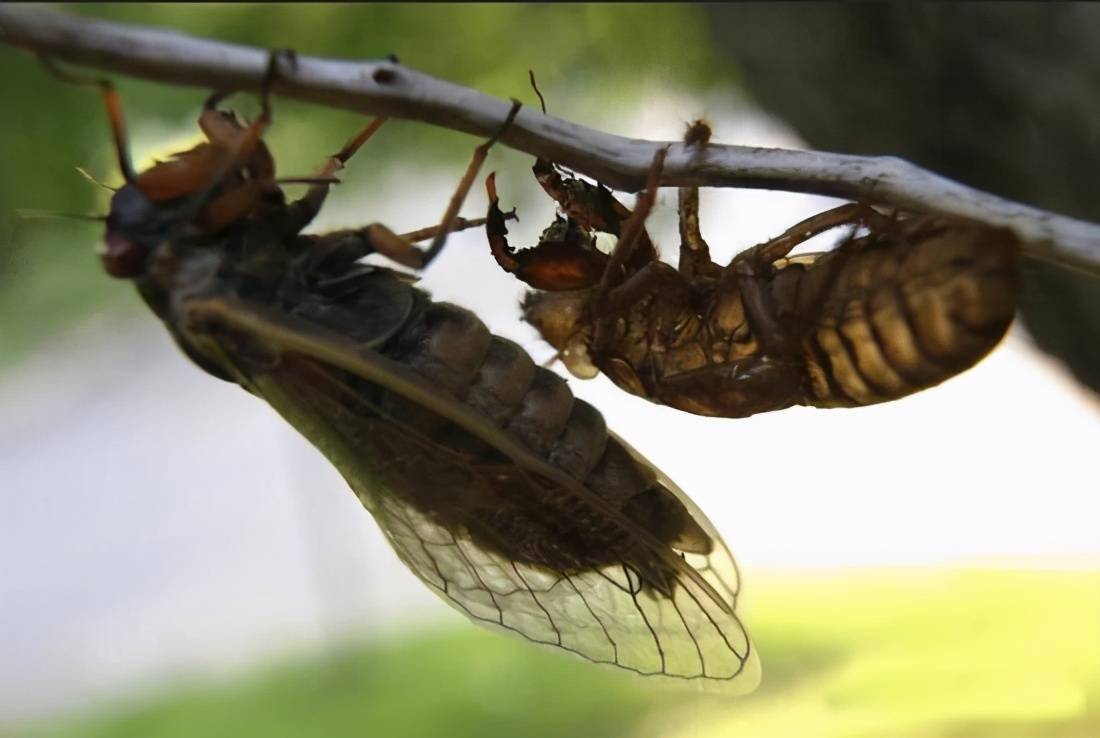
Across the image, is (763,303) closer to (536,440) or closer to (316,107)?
(536,440)

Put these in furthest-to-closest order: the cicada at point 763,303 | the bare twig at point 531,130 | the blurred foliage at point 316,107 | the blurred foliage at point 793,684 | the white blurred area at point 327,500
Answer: the white blurred area at point 327,500 < the blurred foliage at point 316,107 < the blurred foliage at point 793,684 < the cicada at point 763,303 < the bare twig at point 531,130

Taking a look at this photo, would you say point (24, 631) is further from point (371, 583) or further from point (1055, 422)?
point (1055, 422)

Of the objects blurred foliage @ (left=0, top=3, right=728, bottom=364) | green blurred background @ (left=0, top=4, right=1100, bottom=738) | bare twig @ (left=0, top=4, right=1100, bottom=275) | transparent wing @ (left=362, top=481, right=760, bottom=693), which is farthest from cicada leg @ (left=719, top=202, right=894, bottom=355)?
blurred foliage @ (left=0, top=3, right=728, bottom=364)

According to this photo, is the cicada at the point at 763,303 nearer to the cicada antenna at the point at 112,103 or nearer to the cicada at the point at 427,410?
the cicada at the point at 427,410

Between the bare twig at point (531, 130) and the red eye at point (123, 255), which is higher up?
the red eye at point (123, 255)

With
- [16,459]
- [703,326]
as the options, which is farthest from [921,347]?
[16,459]

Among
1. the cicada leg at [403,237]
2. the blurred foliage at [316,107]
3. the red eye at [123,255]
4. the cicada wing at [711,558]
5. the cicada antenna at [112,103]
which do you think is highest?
the blurred foliage at [316,107]

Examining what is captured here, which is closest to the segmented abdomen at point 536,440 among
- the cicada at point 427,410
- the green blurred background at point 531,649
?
the cicada at point 427,410

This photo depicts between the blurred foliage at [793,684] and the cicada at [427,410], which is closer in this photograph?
the cicada at [427,410]

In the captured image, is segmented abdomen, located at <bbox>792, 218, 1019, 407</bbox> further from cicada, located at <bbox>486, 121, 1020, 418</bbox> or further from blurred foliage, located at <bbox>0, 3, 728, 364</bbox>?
blurred foliage, located at <bbox>0, 3, 728, 364</bbox>
